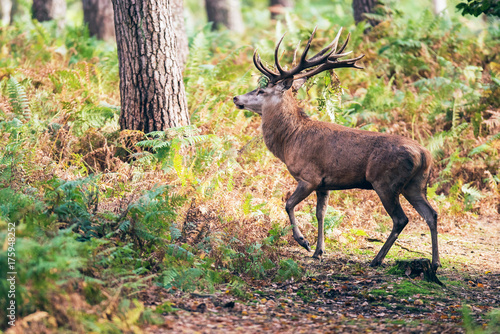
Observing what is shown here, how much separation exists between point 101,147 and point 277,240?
3282 mm

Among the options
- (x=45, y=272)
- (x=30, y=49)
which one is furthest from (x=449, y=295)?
(x=30, y=49)

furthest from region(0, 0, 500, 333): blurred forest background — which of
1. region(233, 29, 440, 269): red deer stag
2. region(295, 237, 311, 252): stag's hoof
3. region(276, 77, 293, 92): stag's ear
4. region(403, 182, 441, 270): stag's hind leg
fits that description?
region(276, 77, 293, 92): stag's ear

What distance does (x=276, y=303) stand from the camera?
5.20 meters

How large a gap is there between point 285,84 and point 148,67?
2148mm

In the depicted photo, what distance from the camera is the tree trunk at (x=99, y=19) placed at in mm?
13781

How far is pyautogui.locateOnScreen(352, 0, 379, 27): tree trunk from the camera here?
1327 cm

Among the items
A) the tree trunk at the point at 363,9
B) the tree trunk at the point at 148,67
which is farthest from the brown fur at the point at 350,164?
the tree trunk at the point at 363,9

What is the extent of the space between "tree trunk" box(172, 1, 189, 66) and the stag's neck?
385cm

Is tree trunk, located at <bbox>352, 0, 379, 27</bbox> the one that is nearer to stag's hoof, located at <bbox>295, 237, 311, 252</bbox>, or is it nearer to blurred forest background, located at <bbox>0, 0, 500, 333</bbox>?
blurred forest background, located at <bbox>0, 0, 500, 333</bbox>

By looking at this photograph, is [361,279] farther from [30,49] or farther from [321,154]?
[30,49]

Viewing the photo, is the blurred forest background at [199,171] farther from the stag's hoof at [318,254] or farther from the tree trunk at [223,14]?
the tree trunk at [223,14]

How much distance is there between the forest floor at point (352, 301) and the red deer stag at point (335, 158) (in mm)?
380

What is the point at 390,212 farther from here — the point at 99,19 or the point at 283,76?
the point at 99,19

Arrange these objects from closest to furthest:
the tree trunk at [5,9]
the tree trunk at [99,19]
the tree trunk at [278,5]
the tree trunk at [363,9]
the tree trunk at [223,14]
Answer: the tree trunk at [363,9]
the tree trunk at [99,19]
the tree trunk at [223,14]
the tree trunk at [278,5]
the tree trunk at [5,9]
